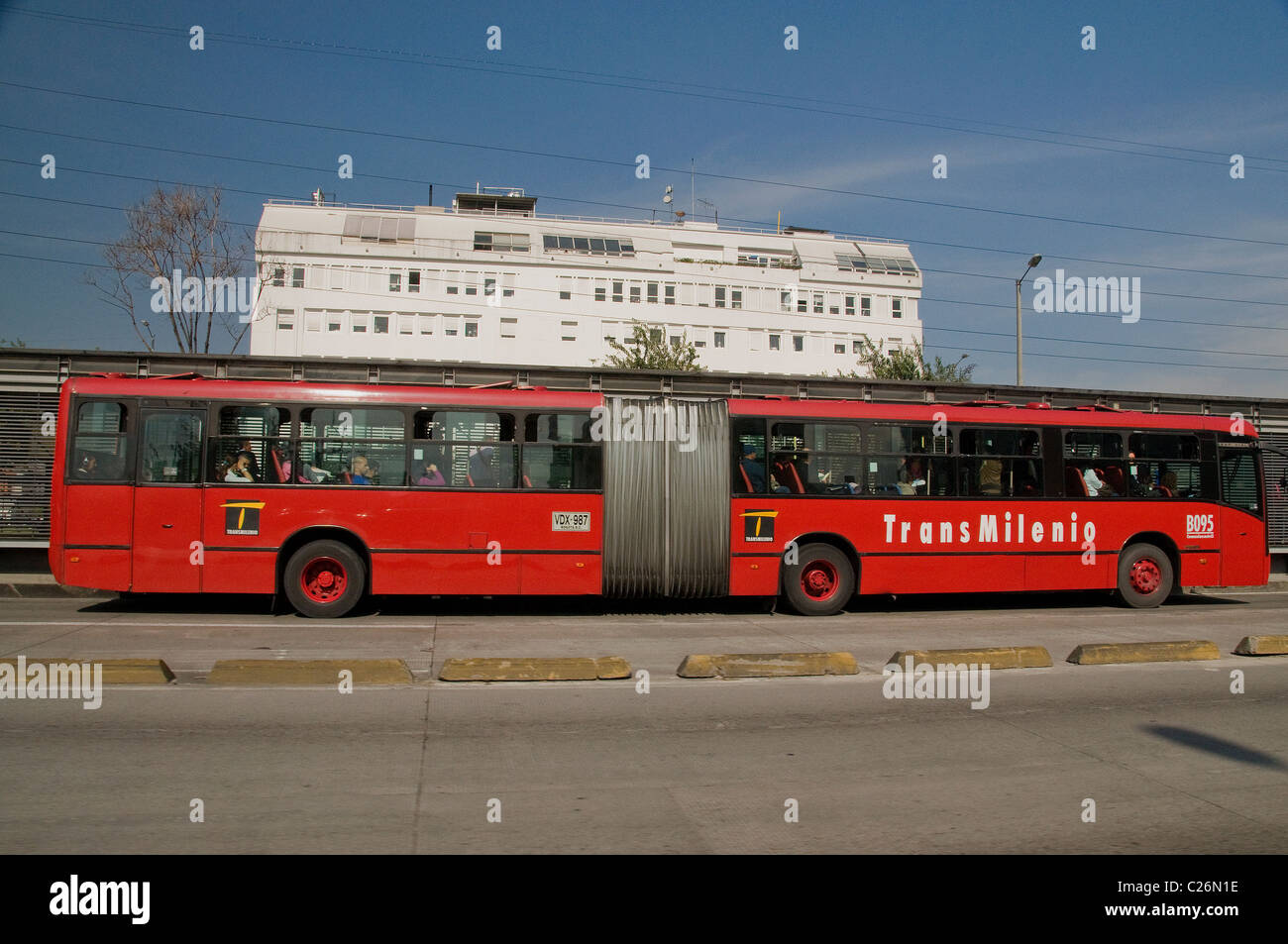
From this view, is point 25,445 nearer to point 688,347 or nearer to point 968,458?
point 968,458

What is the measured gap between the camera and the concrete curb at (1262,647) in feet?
37.2

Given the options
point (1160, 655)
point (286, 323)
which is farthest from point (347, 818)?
point (286, 323)

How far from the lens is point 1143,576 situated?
16453 millimetres

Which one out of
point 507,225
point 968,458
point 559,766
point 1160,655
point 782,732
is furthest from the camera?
point 507,225

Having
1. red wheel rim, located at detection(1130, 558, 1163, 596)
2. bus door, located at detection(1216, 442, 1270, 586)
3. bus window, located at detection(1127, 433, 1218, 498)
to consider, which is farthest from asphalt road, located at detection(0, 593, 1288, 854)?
bus door, located at detection(1216, 442, 1270, 586)

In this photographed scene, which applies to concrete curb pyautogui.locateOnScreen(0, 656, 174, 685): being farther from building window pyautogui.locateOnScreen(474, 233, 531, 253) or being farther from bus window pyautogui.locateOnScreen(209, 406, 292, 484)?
building window pyautogui.locateOnScreen(474, 233, 531, 253)

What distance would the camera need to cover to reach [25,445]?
1647 centimetres

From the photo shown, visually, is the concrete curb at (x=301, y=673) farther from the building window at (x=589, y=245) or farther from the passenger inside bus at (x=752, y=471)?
the building window at (x=589, y=245)

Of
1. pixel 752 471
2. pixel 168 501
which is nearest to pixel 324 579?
pixel 168 501

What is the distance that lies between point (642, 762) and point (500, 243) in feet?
226

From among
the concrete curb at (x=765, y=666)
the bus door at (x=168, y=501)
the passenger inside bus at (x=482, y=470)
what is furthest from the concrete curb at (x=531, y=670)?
the bus door at (x=168, y=501)

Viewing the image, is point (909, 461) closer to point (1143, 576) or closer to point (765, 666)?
point (1143, 576)

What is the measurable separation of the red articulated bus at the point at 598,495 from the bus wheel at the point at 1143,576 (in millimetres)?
38
